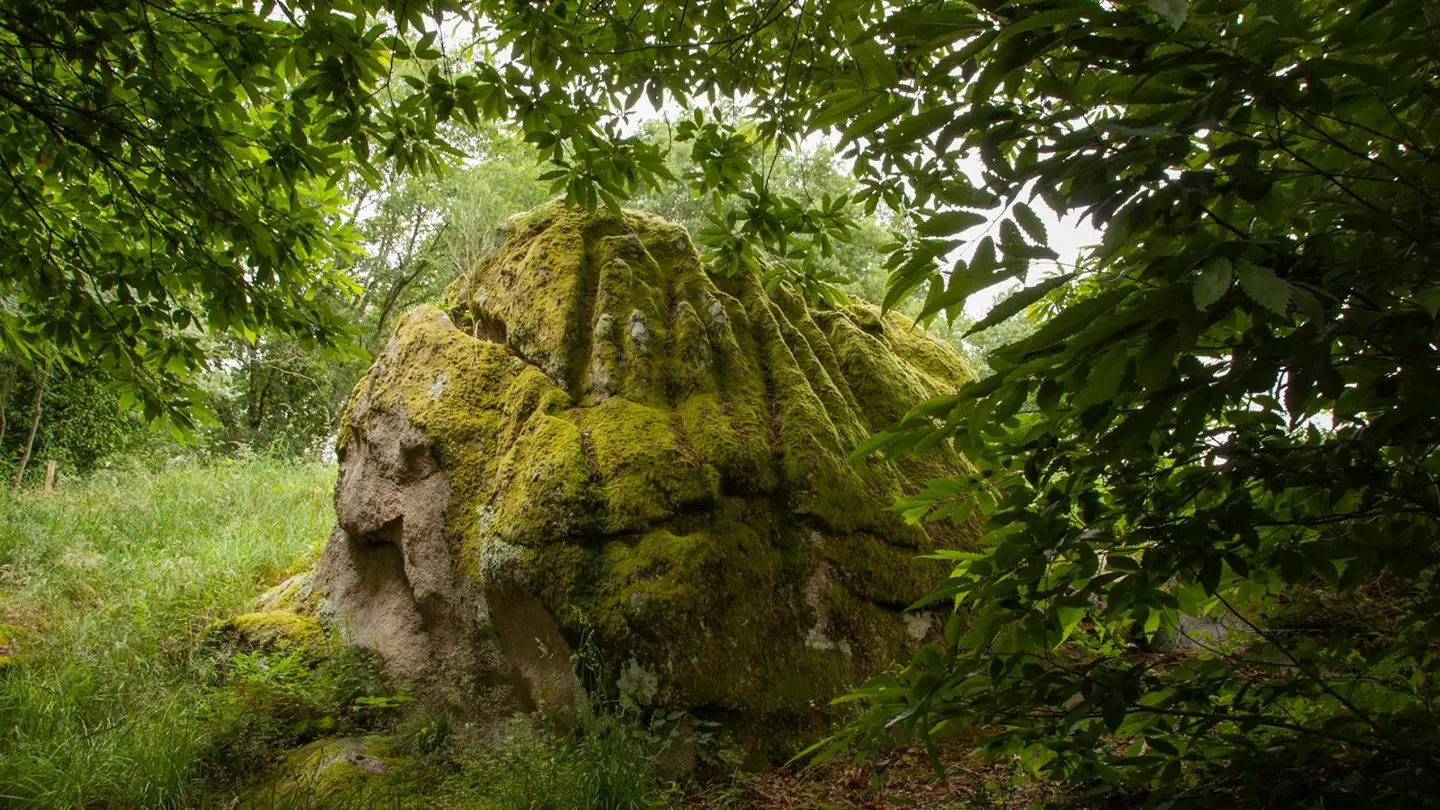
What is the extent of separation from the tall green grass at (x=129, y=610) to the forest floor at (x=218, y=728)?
0.01m

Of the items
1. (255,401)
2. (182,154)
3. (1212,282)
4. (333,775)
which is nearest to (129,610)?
(333,775)

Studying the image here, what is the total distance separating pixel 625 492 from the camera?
13.5ft

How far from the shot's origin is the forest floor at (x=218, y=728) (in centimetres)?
327

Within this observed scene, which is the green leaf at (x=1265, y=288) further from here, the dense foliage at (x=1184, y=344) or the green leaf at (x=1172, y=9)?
the green leaf at (x=1172, y=9)

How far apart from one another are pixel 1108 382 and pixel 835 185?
19.9 meters

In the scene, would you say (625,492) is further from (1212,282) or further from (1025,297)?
(1212,282)

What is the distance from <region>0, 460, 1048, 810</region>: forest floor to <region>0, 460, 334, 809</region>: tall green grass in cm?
1

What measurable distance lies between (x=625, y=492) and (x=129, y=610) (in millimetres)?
4135

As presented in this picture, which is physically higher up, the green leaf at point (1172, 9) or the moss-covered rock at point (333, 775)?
the green leaf at point (1172, 9)

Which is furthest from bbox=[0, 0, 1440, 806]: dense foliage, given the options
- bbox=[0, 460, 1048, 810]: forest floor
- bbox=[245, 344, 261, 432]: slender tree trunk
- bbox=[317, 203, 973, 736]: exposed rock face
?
bbox=[245, 344, 261, 432]: slender tree trunk

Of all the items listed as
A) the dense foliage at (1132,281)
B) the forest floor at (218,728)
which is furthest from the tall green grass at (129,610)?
the dense foliage at (1132,281)

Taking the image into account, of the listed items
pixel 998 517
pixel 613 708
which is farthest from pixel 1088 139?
pixel 613 708

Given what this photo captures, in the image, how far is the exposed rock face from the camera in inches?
152

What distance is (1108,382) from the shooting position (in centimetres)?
99
